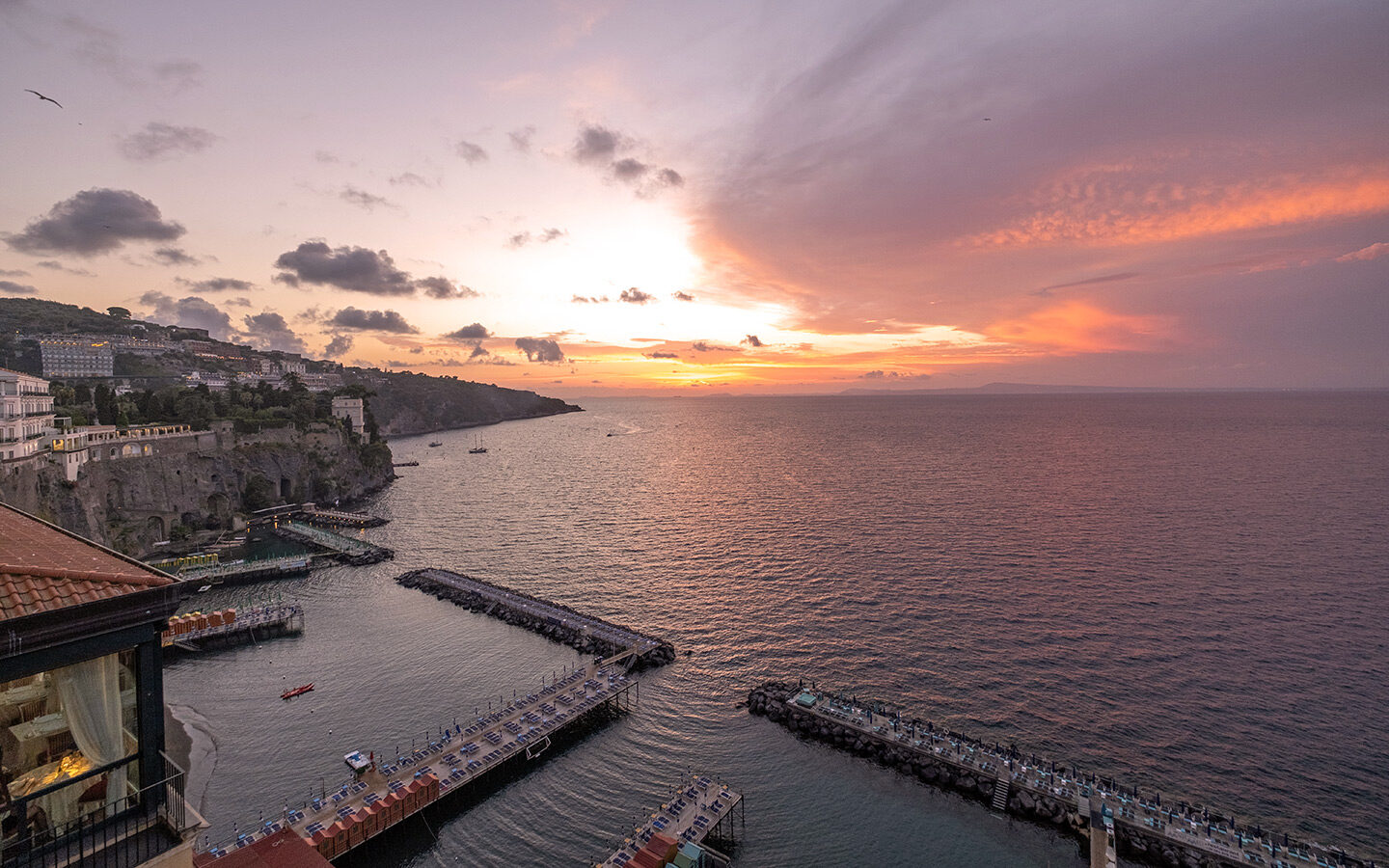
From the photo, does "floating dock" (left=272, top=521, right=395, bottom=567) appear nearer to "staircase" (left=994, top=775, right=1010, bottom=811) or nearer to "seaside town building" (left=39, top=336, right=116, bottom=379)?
"staircase" (left=994, top=775, right=1010, bottom=811)

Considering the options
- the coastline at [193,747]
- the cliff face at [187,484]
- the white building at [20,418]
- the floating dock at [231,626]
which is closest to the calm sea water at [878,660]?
the coastline at [193,747]

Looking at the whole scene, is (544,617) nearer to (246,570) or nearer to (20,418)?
(246,570)

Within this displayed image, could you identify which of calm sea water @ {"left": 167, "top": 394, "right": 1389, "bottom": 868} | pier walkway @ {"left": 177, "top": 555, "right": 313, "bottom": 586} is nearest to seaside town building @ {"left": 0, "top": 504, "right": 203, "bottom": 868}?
calm sea water @ {"left": 167, "top": 394, "right": 1389, "bottom": 868}

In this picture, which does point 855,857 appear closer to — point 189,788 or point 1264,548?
point 189,788

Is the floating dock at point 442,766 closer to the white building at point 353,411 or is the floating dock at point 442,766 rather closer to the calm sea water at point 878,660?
the calm sea water at point 878,660

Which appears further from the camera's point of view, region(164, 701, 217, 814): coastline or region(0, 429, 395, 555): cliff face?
region(0, 429, 395, 555): cliff face

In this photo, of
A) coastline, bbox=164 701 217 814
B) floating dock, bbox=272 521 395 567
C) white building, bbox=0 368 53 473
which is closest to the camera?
coastline, bbox=164 701 217 814

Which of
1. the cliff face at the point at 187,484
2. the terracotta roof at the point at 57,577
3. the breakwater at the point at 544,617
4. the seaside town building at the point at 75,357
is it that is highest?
the seaside town building at the point at 75,357
